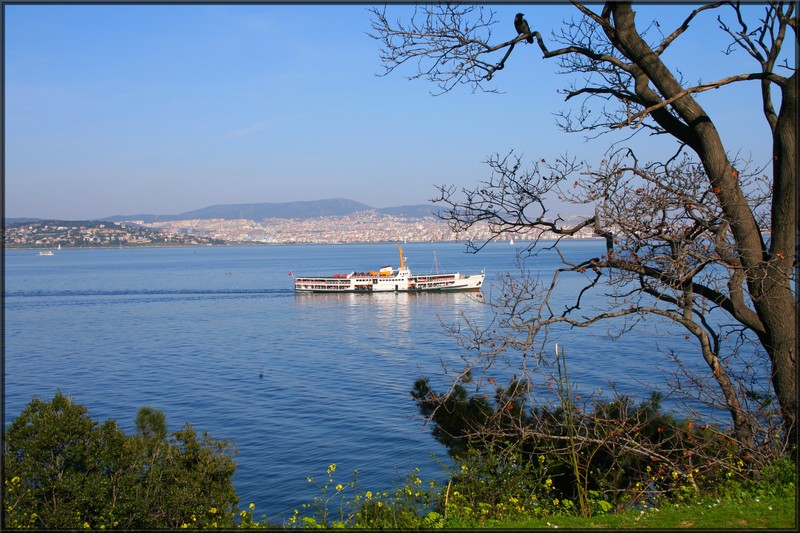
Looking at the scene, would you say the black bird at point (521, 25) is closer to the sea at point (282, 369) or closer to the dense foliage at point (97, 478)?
the sea at point (282, 369)

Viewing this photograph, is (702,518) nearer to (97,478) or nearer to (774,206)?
(774,206)

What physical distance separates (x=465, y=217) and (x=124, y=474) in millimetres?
5495

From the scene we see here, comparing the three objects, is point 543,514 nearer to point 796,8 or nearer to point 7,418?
point 796,8

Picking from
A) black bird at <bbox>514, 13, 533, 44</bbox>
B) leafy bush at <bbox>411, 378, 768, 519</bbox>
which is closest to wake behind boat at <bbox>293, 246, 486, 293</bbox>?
leafy bush at <bbox>411, 378, 768, 519</bbox>

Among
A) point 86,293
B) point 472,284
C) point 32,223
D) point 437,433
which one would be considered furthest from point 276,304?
point 32,223

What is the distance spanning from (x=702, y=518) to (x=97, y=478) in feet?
22.0

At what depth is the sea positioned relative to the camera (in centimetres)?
1652

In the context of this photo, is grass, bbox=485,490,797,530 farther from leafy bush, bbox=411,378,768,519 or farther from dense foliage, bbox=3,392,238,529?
dense foliage, bbox=3,392,238,529

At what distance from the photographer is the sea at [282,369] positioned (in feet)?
54.2

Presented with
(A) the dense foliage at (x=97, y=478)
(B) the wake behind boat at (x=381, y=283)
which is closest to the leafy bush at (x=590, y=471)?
(A) the dense foliage at (x=97, y=478)

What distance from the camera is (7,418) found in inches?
819

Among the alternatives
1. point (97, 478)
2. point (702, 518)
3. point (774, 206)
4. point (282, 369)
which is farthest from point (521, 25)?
point (282, 369)

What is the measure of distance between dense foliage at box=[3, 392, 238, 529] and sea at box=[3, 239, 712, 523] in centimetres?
290

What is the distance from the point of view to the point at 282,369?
29.5 m
